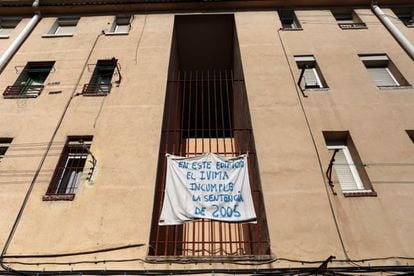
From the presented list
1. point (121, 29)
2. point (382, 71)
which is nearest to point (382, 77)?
point (382, 71)

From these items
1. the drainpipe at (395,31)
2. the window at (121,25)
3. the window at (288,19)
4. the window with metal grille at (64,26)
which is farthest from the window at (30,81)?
the drainpipe at (395,31)

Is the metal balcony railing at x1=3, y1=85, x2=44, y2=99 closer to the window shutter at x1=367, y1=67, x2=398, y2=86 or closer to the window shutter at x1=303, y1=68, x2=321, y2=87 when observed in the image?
the window shutter at x1=303, y1=68, x2=321, y2=87

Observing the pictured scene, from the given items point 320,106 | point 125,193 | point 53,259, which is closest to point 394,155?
point 320,106

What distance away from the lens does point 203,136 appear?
10.3 m

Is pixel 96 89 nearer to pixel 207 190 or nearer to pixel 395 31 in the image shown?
pixel 207 190

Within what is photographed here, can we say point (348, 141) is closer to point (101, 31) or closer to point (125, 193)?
point (125, 193)

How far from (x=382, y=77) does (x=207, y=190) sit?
7.52 m

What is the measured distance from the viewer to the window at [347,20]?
512 inches

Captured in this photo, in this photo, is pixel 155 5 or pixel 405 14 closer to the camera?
pixel 405 14

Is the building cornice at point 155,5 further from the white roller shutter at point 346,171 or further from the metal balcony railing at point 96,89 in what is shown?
the white roller shutter at point 346,171

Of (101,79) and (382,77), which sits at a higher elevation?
(101,79)

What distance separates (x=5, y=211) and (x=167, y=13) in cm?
1042

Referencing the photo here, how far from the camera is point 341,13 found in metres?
14.3

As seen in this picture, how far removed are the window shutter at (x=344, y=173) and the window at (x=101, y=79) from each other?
6.96 meters
